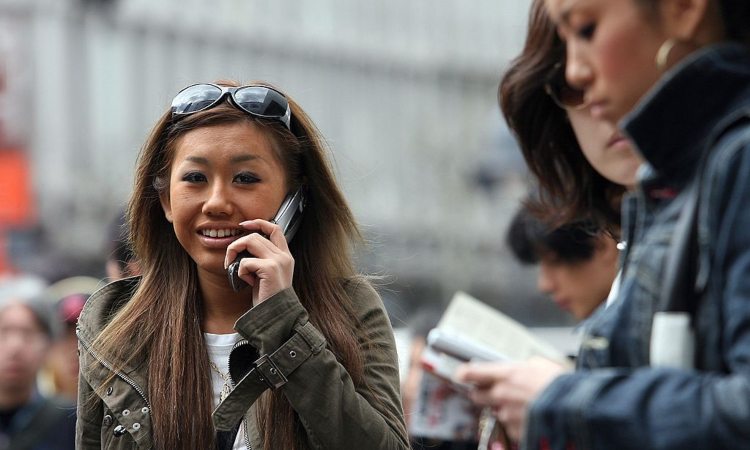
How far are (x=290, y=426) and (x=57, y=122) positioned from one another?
100 feet

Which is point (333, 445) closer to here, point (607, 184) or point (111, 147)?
point (607, 184)

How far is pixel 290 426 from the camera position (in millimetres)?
3525

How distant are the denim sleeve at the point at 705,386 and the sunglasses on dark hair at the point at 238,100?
1.64 m

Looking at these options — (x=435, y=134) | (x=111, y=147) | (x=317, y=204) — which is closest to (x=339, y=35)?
(x=435, y=134)

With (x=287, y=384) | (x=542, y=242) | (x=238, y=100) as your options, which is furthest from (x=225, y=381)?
(x=542, y=242)

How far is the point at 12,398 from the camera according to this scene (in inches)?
250

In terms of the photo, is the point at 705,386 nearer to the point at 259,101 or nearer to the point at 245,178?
the point at 245,178

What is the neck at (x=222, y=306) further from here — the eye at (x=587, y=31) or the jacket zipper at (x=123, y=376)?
the eye at (x=587, y=31)

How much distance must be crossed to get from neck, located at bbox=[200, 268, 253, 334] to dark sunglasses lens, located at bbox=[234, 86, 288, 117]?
42 cm

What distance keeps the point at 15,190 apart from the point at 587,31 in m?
30.3

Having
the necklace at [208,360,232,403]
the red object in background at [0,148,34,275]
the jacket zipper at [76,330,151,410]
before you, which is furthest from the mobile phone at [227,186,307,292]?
the red object in background at [0,148,34,275]

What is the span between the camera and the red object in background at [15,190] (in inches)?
1231

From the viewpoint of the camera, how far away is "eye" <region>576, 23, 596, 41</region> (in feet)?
7.80

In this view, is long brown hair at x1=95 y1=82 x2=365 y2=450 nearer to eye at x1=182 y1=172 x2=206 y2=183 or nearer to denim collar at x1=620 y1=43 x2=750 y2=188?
eye at x1=182 y1=172 x2=206 y2=183
